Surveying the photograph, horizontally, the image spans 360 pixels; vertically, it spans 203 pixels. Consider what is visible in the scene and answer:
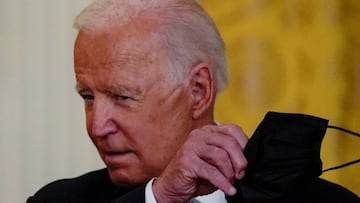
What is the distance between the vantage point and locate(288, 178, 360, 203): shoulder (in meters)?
1.61

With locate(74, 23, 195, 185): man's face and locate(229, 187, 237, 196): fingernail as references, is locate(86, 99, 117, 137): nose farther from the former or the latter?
locate(229, 187, 237, 196): fingernail

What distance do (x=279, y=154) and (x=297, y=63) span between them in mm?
965

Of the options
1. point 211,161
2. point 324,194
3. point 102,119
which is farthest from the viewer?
point 324,194

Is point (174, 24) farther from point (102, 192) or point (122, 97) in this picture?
point (102, 192)

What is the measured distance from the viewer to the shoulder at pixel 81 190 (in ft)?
5.79

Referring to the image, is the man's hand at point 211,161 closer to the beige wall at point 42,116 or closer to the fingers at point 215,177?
the fingers at point 215,177

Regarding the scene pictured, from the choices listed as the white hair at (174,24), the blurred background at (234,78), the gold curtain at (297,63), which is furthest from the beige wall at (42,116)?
the white hair at (174,24)

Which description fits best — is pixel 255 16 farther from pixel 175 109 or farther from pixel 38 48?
pixel 175 109

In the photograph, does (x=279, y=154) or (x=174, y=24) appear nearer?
(x=279, y=154)

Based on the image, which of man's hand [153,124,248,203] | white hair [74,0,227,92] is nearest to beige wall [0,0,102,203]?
white hair [74,0,227,92]

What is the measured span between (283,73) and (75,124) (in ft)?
1.82

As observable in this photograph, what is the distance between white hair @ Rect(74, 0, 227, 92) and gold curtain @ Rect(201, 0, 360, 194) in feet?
1.90

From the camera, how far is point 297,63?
86.0 inches

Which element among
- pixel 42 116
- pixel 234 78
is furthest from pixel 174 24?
pixel 42 116
